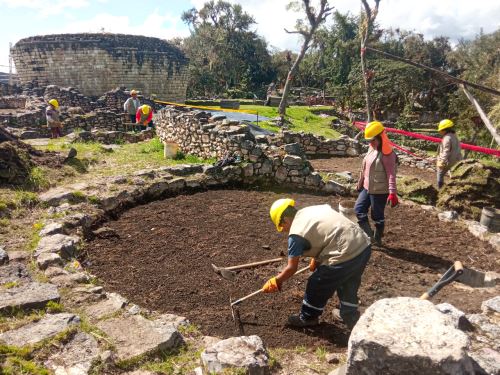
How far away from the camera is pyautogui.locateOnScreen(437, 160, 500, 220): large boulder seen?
715 centimetres

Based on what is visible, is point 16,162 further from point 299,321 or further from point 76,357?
point 299,321

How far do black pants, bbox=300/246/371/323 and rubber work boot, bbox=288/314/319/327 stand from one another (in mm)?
43

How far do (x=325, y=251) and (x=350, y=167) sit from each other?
8.85 meters

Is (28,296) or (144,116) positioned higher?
(144,116)

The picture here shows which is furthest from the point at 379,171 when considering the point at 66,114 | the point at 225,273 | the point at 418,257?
the point at 66,114

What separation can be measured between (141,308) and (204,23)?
150ft

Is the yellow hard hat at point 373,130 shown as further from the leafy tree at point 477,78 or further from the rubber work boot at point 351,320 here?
the leafy tree at point 477,78

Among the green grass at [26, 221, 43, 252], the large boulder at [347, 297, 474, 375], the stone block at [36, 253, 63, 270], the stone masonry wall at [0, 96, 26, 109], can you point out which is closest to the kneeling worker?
the large boulder at [347, 297, 474, 375]

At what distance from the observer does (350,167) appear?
39.1 ft

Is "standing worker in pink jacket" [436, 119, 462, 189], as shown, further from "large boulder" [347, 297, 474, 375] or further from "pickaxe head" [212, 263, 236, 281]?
"large boulder" [347, 297, 474, 375]

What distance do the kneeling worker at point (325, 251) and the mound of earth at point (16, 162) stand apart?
569 centimetres

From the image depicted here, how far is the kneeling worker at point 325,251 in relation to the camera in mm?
3428

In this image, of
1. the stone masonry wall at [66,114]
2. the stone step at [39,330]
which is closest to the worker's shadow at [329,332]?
the stone step at [39,330]

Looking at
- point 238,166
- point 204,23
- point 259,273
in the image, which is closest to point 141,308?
point 259,273
